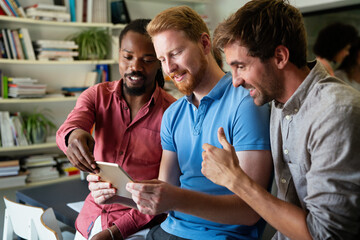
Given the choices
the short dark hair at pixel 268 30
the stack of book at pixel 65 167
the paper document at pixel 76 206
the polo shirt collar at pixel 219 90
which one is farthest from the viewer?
the stack of book at pixel 65 167

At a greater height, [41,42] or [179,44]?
[179,44]

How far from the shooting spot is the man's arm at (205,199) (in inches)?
45.8

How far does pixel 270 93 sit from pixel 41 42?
121 inches

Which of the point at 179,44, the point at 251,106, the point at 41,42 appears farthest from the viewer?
the point at 41,42

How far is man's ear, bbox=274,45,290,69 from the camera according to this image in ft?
3.72

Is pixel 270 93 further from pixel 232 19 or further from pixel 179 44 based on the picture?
pixel 179 44

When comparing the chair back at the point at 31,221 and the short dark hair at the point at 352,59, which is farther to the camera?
the short dark hair at the point at 352,59

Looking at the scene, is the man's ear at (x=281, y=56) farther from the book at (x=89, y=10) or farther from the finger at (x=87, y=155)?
the book at (x=89, y=10)

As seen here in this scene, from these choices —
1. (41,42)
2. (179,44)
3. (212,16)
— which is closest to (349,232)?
(179,44)

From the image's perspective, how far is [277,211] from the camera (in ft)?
3.37

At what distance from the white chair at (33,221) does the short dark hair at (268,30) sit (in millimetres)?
935

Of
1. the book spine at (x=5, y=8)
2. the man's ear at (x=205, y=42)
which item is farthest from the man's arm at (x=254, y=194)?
the book spine at (x=5, y=8)

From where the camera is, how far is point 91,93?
1898 millimetres

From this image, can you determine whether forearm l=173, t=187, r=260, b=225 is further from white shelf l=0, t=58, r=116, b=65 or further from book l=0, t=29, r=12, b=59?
book l=0, t=29, r=12, b=59
